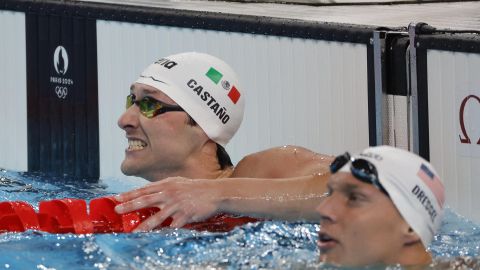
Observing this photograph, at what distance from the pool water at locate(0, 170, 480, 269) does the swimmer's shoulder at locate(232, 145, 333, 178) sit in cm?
23

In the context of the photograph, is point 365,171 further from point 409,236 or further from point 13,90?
point 13,90

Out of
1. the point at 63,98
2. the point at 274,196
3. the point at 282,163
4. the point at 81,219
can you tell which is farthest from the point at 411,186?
the point at 63,98

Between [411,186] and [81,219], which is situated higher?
[411,186]

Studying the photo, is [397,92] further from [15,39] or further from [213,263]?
[15,39]

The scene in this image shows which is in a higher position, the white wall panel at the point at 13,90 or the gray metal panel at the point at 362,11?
the gray metal panel at the point at 362,11

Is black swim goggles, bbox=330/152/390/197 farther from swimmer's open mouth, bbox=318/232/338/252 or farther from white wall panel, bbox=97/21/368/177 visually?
white wall panel, bbox=97/21/368/177

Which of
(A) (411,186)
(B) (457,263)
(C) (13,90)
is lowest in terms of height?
(C) (13,90)

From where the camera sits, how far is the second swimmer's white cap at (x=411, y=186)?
3.08 meters

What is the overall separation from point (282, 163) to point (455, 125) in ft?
3.09

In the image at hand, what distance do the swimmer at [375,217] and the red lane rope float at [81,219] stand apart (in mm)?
814

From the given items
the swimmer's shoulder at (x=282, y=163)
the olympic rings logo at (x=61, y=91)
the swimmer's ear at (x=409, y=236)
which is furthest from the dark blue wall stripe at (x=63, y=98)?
the swimmer's ear at (x=409, y=236)

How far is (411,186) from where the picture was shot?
3113 millimetres

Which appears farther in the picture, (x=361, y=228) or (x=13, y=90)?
(x=13, y=90)

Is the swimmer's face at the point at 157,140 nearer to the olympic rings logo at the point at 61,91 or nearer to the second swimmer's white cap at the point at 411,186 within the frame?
the second swimmer's white cap at the point at 411,186
